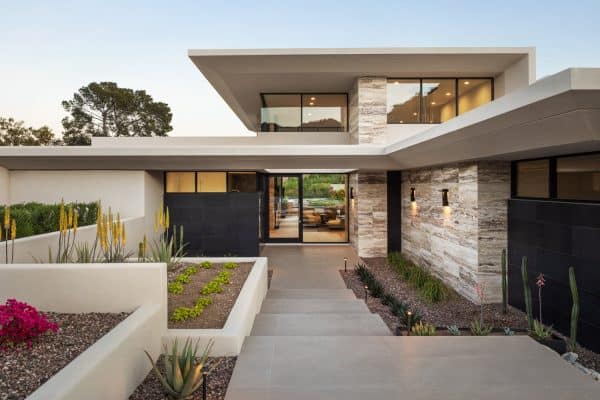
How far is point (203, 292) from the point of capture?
6.18m

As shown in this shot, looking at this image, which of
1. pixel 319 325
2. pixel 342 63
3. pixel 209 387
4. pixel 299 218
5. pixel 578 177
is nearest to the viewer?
pixel 209 387

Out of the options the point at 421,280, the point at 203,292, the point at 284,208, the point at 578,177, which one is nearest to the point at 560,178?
the point at 578,177

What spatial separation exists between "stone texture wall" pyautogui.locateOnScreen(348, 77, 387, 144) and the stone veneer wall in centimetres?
242

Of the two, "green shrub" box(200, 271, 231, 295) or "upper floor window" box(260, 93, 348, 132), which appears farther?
"upper floor window" box(260, 93, 348, 132)

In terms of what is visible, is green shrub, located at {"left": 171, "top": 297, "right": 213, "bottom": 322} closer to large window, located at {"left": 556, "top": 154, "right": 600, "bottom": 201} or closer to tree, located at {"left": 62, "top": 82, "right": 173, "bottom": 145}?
large window, located at {"left": 556, "top": 154, "right": 600, "bottom": 201}

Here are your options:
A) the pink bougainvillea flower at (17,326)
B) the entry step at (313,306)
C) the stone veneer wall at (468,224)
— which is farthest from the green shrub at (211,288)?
the stone veneer wall at (468,224)

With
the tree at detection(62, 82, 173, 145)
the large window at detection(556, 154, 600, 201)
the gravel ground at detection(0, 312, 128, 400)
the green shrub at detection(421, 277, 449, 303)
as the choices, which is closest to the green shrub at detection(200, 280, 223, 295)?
the gravel ground at detection(0, 312, 128, 400)

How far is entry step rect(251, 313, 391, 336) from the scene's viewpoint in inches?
213

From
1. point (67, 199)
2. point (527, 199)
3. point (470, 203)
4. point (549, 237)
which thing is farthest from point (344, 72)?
point (67, 199)

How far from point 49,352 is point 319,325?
3593mm

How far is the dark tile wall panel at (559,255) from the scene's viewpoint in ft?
18.2

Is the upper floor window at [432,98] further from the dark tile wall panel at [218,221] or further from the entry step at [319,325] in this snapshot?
the entry step at [319,325]

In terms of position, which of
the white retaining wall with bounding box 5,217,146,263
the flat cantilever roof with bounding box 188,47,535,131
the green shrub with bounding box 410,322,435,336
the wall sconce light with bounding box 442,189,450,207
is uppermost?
the flat cantilever roof with bounding box 188,47,535,131

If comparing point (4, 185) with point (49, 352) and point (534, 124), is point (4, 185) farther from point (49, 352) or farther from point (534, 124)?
point (534, 124)
